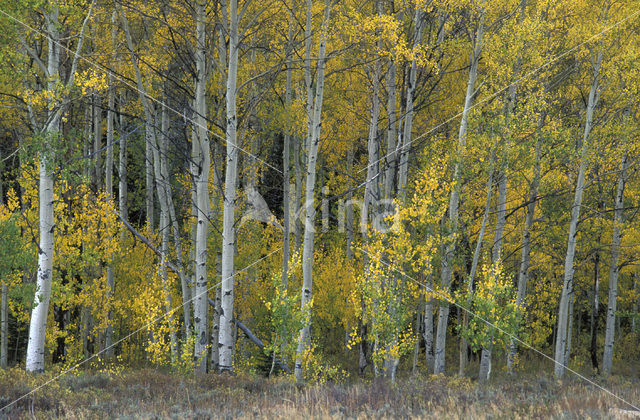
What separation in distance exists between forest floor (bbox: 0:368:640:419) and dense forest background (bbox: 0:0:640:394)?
1109mm

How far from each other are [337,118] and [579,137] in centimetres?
761

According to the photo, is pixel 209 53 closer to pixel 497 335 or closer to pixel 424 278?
pixel 424 278

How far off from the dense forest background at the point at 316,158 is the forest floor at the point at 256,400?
1.11m

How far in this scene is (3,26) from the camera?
9828 mm

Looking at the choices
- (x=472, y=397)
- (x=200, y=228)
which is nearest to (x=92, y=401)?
(x=200, y=228)

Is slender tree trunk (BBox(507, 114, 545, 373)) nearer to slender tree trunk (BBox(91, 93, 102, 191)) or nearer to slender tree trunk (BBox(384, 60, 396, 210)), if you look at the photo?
slender tree trunk (BBox(384, 60, 396, 210))

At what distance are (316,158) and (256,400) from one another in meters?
6.32

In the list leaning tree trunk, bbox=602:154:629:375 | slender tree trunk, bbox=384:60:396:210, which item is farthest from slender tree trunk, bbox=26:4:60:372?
leaning tree trunk, bbox=602:154:629:375

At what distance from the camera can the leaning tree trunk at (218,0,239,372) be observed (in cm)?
1032

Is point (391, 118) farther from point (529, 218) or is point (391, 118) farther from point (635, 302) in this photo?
point (635, 302)

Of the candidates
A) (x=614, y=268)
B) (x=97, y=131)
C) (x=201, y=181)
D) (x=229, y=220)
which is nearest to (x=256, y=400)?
(x=229, y=220)

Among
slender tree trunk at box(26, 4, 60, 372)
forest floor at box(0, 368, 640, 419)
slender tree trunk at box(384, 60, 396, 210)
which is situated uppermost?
slender tree trunk at box(384, 60, 396, 210)

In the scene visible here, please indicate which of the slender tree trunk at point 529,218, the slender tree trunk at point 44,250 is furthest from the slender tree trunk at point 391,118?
the slender tree trunk at point 44,250

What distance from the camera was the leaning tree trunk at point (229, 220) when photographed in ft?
33.9
